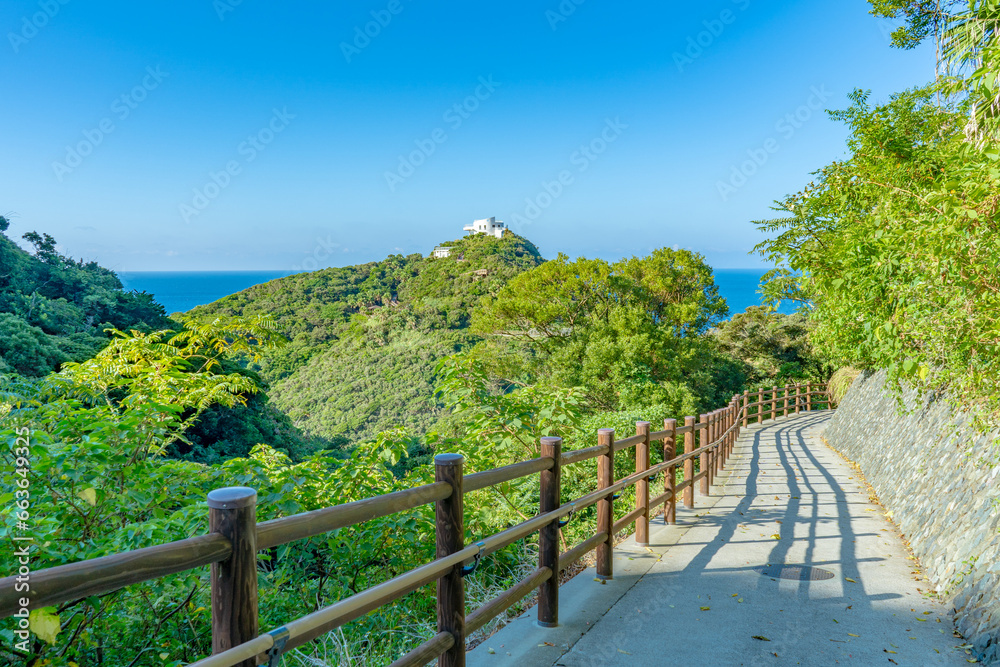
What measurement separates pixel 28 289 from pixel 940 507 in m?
25.8

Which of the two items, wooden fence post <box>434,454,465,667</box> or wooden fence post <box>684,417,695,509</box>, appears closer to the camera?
wooden fence post <box>434,454,465,667</box>

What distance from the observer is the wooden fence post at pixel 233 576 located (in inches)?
66.4

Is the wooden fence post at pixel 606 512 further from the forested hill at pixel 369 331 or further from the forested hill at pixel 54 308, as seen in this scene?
the forested hill at pixel 369 331

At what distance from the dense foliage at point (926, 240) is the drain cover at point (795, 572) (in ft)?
6.07

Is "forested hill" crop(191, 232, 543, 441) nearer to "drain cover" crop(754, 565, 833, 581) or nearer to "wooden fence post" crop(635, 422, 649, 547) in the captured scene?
"wooden fence post" crop(635, 422, 649, 547)

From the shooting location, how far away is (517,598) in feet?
11.0

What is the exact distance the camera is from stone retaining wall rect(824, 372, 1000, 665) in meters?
3.63

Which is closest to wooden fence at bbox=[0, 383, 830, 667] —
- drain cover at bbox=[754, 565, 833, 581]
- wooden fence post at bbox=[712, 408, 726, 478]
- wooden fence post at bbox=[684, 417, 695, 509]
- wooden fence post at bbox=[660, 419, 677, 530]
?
drain cover at bbox=[754, 565, 833, 581]

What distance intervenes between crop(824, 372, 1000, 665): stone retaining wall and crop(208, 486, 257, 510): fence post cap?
12.3ft

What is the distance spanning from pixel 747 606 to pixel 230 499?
3.71 metres

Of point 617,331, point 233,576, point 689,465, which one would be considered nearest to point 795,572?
point 689,465

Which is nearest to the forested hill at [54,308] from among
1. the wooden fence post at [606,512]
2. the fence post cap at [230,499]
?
the wooden fence post at [606,512]

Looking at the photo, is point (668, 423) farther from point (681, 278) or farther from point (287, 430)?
point (681, 278)

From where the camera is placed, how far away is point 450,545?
271 centimetres
